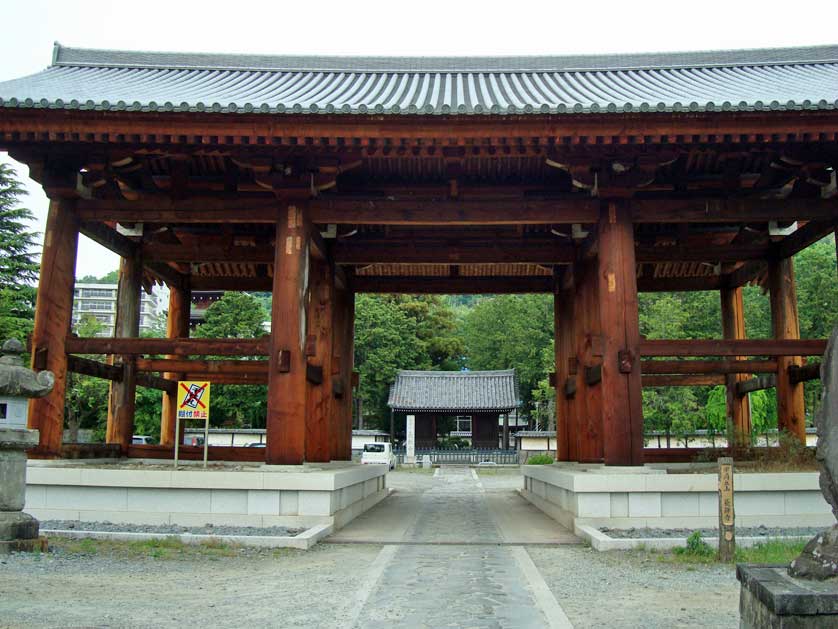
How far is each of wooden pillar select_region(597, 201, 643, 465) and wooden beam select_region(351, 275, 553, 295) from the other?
18.7ft

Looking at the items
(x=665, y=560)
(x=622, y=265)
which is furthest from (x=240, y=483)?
(x=622, y=265)

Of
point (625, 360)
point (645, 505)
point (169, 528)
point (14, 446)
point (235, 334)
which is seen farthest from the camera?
point (235, 334)

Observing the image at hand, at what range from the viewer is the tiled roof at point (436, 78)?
12812 mm

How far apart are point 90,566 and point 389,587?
311 cm

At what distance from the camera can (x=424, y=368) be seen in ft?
189

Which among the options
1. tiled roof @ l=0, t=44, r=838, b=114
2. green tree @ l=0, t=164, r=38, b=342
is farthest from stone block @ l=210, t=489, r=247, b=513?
green tree @ l=0, t=164, r=38, b=342

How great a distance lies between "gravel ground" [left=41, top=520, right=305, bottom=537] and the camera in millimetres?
9156

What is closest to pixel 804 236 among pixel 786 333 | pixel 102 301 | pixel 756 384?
pixel 786 333

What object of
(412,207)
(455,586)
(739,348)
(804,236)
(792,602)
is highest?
(412,207)

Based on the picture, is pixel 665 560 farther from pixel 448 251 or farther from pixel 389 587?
pixel 448 251

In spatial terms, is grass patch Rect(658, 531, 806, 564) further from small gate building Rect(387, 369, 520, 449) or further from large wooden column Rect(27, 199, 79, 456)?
small gate building Rect(387, 369, 520, 449)

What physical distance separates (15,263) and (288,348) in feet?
78.5

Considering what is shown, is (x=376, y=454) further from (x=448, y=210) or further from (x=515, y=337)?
(x=448, y=210)

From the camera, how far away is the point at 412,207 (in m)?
11.6
